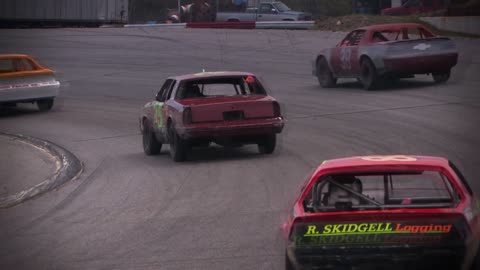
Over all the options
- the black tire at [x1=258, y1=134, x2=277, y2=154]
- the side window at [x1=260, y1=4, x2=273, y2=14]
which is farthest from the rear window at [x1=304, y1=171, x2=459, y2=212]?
the side window at [x1=260, y1=4, x2=273, y2=14]

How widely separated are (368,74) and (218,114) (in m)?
8.74

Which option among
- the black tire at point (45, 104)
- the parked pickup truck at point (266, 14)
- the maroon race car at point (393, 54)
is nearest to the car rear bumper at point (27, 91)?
the black tire at point (45, 104)

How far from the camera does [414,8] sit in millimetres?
23406

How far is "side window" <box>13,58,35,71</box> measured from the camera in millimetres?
24016

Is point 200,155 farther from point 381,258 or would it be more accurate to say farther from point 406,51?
point 381,258

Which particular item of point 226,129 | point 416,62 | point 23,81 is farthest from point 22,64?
point 226,129

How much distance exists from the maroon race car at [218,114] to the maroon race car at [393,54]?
706 cm

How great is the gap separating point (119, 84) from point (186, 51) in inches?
210

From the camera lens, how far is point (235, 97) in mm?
14875

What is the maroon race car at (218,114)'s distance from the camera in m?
14.4

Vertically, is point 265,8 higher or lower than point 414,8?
lower

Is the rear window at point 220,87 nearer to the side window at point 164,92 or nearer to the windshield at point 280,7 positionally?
the side window at point 164,92

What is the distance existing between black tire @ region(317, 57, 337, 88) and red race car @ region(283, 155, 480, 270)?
17.2 meters

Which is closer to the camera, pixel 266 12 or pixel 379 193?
pixel 379 193
